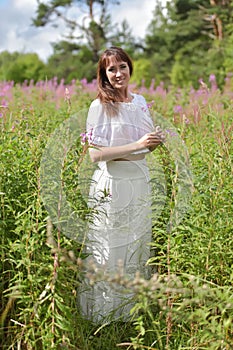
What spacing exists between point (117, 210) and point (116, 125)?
0.37 m

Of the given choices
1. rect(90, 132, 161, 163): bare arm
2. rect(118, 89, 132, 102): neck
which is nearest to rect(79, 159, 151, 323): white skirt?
rect(90, 132, 161, 163): bare arm

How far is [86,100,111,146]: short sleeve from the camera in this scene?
2.22 meters

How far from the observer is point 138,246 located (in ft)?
7.78

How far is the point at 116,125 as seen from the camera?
2.27 m

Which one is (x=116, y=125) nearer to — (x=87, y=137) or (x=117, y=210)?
(x=87, y=137)

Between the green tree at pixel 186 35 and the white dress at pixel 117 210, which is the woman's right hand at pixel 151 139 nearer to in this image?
the white dress at pixel 117 210

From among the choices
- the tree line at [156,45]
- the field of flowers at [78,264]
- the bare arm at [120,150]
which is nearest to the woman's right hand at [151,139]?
the bare arm at [120,150]

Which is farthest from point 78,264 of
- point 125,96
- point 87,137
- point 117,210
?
point 125,96

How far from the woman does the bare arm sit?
11mm

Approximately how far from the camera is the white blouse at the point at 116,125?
2.24m

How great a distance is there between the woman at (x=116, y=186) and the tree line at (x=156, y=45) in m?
12.3

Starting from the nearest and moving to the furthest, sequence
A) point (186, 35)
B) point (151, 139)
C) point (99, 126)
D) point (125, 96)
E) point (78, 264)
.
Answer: point (78, 264) → point (151, 139) → point (99, 126) → point (125, 96) → point (186, 35)

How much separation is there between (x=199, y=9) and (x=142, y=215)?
16704 mm

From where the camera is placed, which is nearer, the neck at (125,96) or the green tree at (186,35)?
the neck at (125,96)
